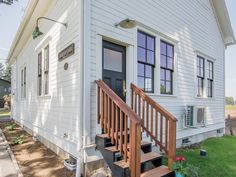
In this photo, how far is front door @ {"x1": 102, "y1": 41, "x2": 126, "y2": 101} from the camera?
4621 mm

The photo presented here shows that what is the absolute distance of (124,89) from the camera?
16.3ft

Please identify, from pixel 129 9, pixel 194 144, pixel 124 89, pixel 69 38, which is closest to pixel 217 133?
pixel 194 144

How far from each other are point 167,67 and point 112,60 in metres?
2.37

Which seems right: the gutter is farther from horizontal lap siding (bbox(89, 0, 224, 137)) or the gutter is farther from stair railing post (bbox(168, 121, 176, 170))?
stair railing post (bbox(168, 121, 176, 170))

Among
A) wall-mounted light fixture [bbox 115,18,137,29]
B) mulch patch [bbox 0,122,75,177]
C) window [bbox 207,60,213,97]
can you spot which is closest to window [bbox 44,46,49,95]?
mulch patch [bbox 0,122,75,177]

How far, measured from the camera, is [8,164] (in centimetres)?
471

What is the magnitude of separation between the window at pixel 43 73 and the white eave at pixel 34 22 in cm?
125

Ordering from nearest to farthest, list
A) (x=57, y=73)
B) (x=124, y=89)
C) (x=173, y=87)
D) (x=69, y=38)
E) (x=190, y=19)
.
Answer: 1. (x=69, y=38)
2. (x=124, y=89)
3. (x=57, y=73)
4. (x=173, y=87)
5. (x=190, y=19)

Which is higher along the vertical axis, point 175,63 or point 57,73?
point 175,63

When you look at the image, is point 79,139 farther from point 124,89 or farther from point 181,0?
point 181,0

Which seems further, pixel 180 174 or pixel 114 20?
pixel 114 20

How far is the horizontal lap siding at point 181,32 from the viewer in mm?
4437

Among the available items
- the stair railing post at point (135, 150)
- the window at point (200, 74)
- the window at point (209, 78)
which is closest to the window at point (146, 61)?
the stair railing post at point (135, 150)

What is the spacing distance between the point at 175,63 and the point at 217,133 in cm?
513
